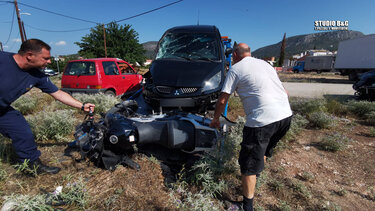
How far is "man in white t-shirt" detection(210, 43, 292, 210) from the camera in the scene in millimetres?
2014

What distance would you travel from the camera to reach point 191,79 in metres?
3.18

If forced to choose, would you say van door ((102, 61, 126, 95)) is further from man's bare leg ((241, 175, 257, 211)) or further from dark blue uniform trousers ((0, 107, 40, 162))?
man's bare leg ((241, 175, 257, 211))

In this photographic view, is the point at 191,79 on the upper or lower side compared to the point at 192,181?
upper

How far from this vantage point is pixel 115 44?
28.7 meters

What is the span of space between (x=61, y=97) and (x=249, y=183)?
271 cm

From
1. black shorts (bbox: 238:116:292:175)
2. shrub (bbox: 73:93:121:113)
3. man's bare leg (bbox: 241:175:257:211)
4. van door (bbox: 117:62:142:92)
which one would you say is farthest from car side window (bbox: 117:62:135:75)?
man's bare leg (bbox: 241:175:257:211)

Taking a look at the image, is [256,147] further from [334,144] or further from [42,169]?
[42,169]

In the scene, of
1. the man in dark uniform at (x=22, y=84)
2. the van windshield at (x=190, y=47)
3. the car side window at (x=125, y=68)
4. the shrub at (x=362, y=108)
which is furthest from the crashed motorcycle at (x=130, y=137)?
the car side window at (x=125, y=68)

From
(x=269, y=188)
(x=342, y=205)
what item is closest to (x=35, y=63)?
(x=269, y=188)

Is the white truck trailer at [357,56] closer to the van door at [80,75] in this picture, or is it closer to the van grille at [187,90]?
the van grille at [187,90]

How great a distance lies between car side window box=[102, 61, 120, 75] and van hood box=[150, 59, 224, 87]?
4.12 metres

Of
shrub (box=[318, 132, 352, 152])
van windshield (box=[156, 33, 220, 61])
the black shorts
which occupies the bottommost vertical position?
shrub (box=[318, 132, 352, 152])

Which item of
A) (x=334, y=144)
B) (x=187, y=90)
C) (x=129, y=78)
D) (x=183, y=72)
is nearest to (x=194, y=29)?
(x=183, y=72)

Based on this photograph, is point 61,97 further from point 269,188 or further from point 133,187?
point 269,188
